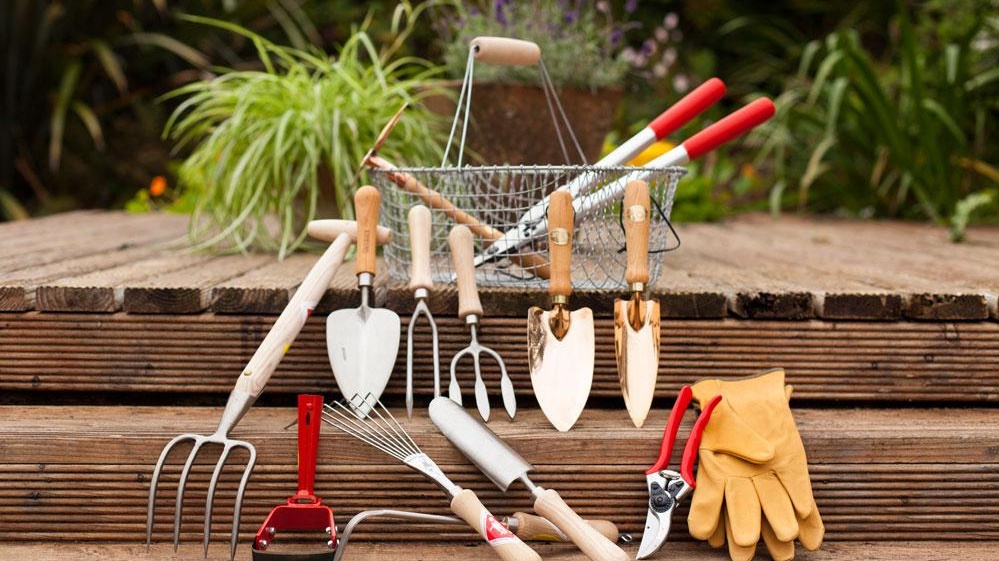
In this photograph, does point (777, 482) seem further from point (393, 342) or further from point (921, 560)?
point (393, 342)

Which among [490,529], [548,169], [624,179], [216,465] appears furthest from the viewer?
[624,179]

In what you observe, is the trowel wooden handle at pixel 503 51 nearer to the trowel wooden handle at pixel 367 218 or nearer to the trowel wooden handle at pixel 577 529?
the trowel wooden handle at pixel 367 218

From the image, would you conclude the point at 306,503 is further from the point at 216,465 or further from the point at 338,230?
the point at 338,230

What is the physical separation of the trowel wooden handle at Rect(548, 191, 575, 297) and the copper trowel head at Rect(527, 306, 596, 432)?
0.14 ft

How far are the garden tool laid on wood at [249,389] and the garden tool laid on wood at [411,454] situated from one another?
0.39 feet

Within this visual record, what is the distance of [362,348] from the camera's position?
5.01ft

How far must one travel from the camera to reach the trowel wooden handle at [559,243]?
1.51 m

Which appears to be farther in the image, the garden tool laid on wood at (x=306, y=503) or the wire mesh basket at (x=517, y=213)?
the wire mesh basket at (x=517, y=213)

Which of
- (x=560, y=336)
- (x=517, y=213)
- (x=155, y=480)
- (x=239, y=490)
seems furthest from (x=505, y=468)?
(x=517, y=213)

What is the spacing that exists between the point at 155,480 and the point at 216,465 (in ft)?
0.27

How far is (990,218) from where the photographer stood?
3.50 m

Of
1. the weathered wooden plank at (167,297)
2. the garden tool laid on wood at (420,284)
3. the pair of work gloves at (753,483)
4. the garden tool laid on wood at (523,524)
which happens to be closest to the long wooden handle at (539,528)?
the garden tool laid on wood at (523,524)

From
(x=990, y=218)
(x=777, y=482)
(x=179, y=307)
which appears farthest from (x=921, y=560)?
(x=990, y=218)

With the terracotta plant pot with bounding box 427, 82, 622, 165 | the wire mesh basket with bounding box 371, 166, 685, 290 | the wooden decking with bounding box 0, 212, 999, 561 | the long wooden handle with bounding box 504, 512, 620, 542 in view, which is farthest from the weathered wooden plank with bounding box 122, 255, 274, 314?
the terracotta plant pot with bounding box 427, 82, 622, 165
